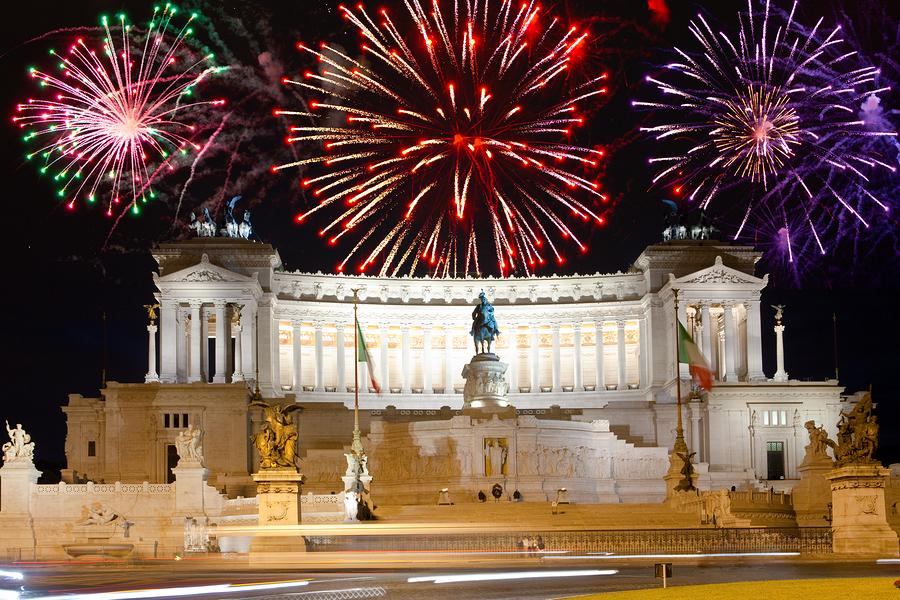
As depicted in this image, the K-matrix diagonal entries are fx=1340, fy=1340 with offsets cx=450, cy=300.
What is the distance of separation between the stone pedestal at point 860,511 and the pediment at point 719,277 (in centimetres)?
6153

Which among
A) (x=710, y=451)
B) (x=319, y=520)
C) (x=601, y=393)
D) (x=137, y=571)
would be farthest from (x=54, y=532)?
(x=601, y=393)

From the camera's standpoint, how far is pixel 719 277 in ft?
364

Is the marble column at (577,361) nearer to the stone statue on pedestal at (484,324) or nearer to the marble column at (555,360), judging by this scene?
the marble column at (555,360)

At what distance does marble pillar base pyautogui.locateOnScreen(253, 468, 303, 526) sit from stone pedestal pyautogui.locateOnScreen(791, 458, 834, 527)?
103 feet

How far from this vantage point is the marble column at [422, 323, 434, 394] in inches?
4606

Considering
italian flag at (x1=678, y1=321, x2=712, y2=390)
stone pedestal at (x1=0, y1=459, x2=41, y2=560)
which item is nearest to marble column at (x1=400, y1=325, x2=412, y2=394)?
italian flag at (x1=678, y1=321, x2=712, y2=390)

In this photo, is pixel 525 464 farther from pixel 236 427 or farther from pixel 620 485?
pixel 236 427

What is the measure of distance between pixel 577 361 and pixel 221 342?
31050 millimetres

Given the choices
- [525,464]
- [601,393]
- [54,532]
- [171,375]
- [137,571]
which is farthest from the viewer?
[601,393]

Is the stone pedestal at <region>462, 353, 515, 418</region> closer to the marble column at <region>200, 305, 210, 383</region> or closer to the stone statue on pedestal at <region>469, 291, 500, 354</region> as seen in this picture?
the stone statue on pedestal at <region>469, 291, 500, 354</region>

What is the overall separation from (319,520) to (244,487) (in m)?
20.5

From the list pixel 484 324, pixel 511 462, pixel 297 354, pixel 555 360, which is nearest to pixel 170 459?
pixel 297 354

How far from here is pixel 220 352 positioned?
109m

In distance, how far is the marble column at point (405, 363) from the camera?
115938 millimetres
